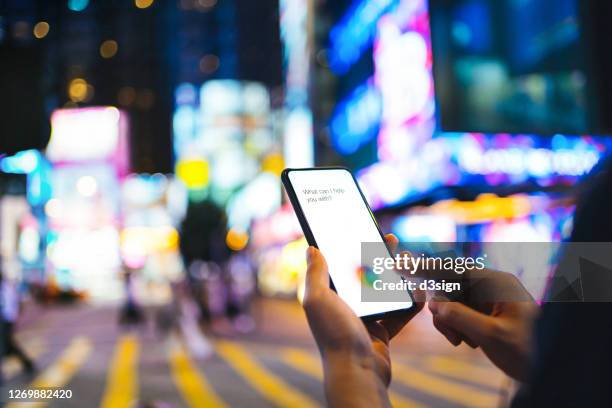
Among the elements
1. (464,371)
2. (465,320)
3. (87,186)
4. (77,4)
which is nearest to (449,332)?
(465,320)

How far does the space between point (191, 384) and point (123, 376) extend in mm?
665

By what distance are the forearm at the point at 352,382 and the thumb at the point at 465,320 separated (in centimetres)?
19

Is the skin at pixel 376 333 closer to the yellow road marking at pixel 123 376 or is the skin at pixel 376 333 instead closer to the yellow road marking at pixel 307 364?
the yellow road marking at pixel 123 376

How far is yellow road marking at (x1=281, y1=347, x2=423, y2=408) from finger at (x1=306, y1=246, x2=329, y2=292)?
4.04 meters

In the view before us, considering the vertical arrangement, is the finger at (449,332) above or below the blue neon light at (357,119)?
below

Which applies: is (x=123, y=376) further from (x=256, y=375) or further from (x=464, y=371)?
(x=464, y=371)

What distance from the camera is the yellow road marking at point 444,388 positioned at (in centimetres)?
465

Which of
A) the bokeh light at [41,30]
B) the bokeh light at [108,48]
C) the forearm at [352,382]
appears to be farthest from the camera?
the bokeh light at [108,48]

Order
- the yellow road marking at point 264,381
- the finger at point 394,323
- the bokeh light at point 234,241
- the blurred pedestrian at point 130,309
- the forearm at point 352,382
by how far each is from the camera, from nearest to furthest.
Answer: the forearm at point 352,382 < the finger at point 394,323 < the yellow road marking at point 264,381 < the blurred pedestrian at point 130,309 < the bokeh light at point 234,241

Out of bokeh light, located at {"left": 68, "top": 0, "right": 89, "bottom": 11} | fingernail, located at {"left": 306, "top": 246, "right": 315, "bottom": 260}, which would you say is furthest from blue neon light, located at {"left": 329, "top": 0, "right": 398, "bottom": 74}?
fingernail, located at {"left": 306, "top": 246, "right": 315, "bottom": 260}

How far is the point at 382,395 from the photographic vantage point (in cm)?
79

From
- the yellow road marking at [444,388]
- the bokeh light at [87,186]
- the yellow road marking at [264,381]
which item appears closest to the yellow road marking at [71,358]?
the yellow road marking at [264,381]

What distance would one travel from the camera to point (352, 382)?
30.6 inches

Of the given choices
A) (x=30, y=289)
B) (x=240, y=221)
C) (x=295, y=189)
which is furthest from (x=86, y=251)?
(x=295, y=189)
